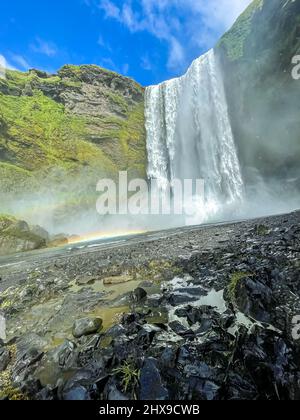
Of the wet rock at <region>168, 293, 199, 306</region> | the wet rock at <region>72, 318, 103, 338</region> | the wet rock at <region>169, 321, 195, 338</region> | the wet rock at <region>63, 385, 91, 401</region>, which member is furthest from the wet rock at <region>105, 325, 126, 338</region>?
the wet rock at <region>168, 293, 199, 306</region>

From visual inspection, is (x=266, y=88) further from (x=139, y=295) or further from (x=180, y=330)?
(x=180, y=330)

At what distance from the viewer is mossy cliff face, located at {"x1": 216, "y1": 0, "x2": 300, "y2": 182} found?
31.5 meters

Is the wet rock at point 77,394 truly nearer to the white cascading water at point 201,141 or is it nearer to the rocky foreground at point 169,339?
the rocky foreground at point 169,339

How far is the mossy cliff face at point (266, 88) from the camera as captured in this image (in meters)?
31.5

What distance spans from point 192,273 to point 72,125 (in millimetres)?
52698

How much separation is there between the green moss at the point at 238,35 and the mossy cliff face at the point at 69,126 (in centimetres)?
2271

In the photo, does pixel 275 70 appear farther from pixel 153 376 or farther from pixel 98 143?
pixel 153 376

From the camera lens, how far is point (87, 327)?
15.4 ft

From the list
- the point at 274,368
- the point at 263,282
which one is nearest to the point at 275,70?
the point at 263,282

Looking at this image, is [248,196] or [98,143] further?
[98,143]

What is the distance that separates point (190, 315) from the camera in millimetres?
4566

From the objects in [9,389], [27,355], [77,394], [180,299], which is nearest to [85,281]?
[180,299]

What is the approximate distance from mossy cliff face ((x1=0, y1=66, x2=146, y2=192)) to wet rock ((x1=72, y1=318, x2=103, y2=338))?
136ft

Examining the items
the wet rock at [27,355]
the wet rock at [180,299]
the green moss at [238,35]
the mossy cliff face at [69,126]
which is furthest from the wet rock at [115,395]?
the green moss at [238,35]
